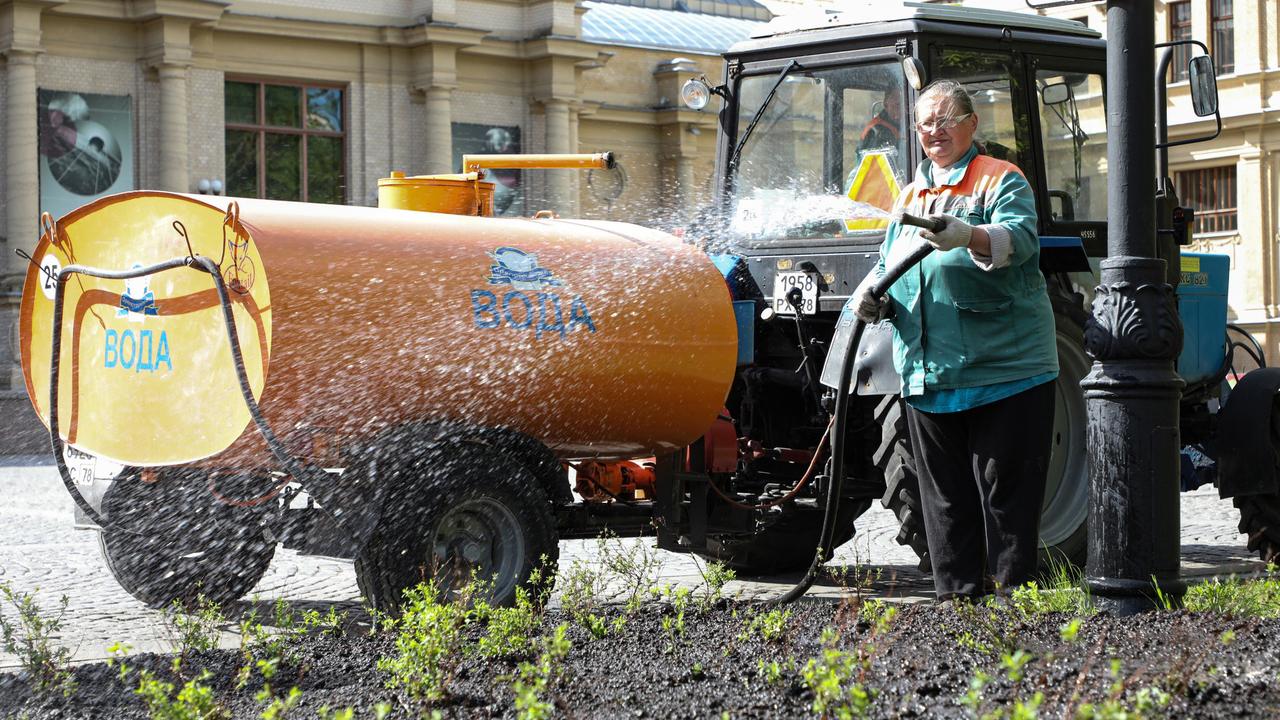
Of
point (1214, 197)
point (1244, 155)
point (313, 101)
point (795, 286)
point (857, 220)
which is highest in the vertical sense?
point (313, 101)

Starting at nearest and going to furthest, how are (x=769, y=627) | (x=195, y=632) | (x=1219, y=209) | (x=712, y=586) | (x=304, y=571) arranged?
1. (x=769, y=627)
2. (x=195, y=632)
3. (x=712, y=586)
4. (x=304, y=571)
5. (x=1219, y=209)

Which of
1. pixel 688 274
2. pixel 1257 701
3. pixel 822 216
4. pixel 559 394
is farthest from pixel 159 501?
pixel 1257 701

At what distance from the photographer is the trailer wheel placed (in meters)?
6.21

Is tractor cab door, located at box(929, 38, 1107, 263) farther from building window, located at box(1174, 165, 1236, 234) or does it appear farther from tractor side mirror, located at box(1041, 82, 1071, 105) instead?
building window, located at box(1174, 165, 1236, 234)

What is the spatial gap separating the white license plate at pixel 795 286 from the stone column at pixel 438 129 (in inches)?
1134

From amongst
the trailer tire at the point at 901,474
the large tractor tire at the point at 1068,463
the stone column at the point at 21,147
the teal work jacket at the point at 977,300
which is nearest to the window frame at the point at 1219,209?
the stone column at the point at 21,147

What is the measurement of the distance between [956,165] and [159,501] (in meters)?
3.49

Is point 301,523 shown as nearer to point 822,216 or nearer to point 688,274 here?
point 688,274

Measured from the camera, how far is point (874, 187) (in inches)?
304

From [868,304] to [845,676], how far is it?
76.6 inches

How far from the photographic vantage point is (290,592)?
8.05 metres

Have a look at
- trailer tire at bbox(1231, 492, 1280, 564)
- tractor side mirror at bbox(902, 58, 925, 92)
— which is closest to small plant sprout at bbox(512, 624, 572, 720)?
tractor side mirror at bbox(902, 58, 925, 92)

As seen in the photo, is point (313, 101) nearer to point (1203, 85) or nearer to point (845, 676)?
point (1203, 85)

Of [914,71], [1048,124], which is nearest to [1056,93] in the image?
[1048,124]
